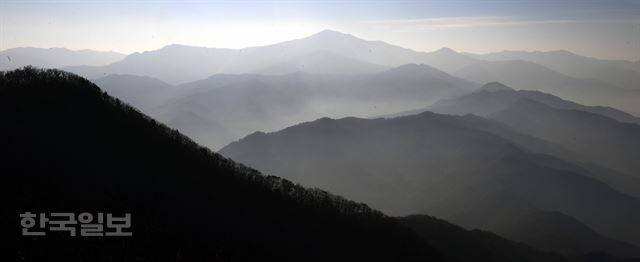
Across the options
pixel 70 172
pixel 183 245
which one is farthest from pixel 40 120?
pixel 183 245

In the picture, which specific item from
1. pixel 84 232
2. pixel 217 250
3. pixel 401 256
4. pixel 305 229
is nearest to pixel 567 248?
pixel 401 256

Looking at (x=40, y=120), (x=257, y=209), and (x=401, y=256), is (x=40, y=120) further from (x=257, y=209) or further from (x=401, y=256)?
(x=401, y=256)

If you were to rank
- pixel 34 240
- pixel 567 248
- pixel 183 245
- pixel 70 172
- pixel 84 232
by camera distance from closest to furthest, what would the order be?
1. pixel 34 240
2. pixel 84 232
3. pixel 183 245
4. pixel 70 172
5. pixel 567 248

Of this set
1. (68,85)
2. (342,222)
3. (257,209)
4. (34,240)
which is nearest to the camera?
(34,240)

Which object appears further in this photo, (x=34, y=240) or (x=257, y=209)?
(x=257, y=209)

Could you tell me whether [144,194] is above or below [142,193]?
below

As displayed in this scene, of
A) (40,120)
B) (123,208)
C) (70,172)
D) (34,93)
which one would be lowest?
(123,208)

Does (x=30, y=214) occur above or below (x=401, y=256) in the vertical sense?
above
